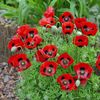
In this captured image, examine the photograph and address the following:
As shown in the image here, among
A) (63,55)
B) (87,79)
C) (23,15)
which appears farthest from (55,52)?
(23,15)

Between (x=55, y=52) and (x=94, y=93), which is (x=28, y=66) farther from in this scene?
(x=94, y=93)

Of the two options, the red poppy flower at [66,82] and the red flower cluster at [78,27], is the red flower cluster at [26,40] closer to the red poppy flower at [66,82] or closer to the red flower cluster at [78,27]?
the red flower cluster at [78,27]

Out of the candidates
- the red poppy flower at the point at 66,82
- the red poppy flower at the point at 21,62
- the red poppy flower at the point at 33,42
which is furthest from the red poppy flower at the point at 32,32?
the red poppy flower at the point at 66,82

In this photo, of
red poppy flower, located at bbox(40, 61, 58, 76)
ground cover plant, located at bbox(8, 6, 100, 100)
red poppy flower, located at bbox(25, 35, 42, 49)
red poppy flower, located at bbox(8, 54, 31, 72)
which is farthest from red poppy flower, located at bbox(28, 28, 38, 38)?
red poppy flower, located at bbox(40, 61, 58, 76)

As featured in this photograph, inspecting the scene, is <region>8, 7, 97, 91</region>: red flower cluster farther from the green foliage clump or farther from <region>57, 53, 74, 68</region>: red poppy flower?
the green foliage clump

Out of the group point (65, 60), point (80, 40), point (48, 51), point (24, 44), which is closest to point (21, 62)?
point (24, 44)

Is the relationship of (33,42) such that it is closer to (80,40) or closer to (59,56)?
(59,56)

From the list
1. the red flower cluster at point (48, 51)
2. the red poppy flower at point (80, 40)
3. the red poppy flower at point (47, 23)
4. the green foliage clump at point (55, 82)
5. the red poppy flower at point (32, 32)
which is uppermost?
the red poppy flower at point (47, 23)
